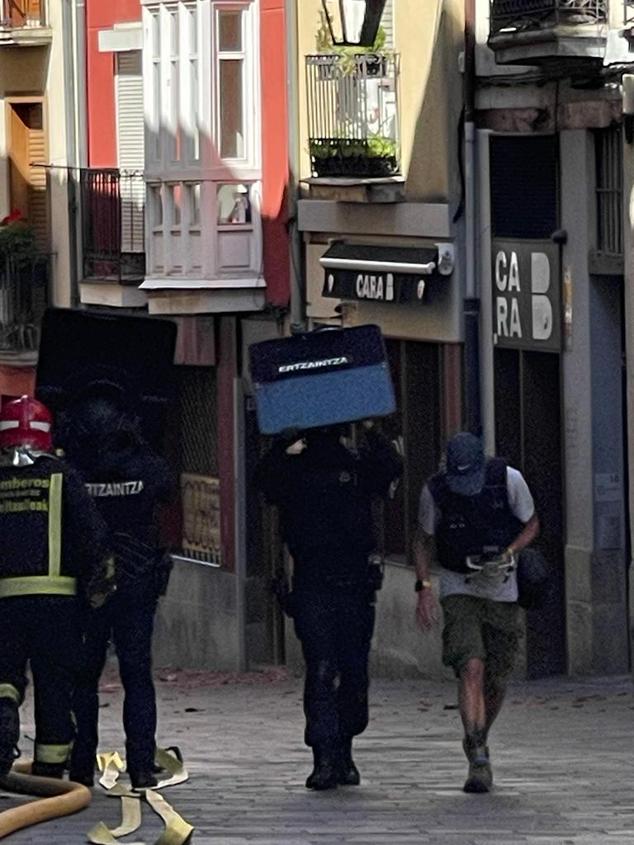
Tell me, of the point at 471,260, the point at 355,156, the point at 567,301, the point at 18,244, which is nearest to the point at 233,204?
the point at 355,156

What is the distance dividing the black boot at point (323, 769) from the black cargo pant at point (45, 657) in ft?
3.68

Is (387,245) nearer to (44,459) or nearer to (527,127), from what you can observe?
(527,127)

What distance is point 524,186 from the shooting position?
19938mm

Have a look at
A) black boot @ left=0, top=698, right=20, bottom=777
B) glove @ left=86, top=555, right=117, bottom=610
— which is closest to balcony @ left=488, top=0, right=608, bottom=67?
glove @ left=86, top=555, right=117, bottom=610

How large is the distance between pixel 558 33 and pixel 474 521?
21.6 ft

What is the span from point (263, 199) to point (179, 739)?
373 inches

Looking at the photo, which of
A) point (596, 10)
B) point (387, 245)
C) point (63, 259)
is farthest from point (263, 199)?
point (596, 10)

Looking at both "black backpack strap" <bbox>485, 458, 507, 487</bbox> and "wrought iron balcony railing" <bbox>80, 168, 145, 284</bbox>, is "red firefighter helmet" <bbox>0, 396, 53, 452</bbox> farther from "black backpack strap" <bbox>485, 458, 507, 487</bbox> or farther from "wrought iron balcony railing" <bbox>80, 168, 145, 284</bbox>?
"wrought iron balcony railing" <bbox>80, 168, 145, 284</bbox>

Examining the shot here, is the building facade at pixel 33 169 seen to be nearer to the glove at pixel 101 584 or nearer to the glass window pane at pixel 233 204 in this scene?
the glass window pane at pixel 233 204

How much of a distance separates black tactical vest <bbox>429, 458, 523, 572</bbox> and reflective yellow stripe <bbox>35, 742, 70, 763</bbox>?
6.16ft

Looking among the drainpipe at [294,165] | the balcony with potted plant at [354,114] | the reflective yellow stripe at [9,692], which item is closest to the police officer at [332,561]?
the reflective yellow stripe at [9,692]

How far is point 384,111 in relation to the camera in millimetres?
21859

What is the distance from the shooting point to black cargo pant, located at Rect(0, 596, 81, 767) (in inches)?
438

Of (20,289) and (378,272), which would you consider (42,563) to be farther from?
(20,289)
